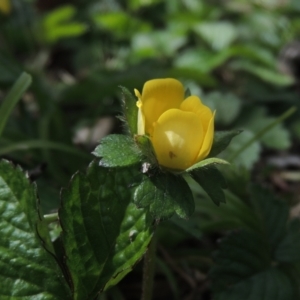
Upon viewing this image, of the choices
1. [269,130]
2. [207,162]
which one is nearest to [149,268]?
[207,162]

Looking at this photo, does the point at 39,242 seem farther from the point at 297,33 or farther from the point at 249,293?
the point at 297,33

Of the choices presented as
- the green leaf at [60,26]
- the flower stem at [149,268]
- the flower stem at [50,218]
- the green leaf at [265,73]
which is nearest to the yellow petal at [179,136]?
the flower stem at [149,268]

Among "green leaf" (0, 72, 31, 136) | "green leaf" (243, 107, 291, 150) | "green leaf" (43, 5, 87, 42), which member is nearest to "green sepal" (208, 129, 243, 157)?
"green leaf" (0, 72, 31, 136)

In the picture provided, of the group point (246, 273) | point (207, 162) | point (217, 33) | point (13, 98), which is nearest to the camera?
point (207, 162)

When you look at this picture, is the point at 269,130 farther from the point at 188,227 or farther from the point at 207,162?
the point at 207,162

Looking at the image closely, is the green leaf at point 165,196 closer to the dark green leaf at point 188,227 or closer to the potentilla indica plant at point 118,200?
the potentilla indica plant at point 118,200

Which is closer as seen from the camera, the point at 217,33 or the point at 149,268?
the point at 149,268

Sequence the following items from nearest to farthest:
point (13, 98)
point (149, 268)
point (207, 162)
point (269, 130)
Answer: point (207, 162), point (149, 268), point (13, 98), point (269, 130)
